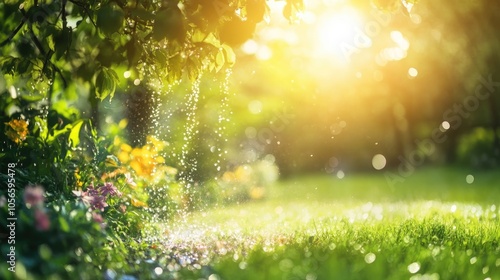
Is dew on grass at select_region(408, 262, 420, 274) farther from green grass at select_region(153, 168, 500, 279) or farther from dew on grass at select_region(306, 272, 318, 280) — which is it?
dew on grass at select_region(306, 272, 318, 280)

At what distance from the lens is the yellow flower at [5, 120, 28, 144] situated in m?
6.33

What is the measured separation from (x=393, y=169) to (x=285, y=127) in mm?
3622

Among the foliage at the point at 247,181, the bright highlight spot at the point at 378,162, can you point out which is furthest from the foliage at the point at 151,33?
the bright highlight spot at the point at 378,162

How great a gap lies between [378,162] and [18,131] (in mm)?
16305

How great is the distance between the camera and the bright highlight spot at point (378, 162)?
68.9 feet

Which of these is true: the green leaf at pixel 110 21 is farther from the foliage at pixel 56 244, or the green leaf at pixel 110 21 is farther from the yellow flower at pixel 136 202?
the yellow flower at pixel 136 202

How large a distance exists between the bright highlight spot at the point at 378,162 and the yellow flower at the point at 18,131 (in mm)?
15766

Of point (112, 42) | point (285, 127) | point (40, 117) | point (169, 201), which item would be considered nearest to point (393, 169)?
point (285, 127)

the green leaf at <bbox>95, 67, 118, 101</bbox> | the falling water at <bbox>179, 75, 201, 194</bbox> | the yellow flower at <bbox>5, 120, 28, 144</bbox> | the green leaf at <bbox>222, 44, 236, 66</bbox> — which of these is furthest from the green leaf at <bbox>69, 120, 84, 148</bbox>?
the falling water at <bbox>179, 75, 201, 194</bbox>

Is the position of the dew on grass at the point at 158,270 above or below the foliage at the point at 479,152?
below

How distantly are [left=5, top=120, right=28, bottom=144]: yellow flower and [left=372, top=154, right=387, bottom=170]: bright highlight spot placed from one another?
51.7ft

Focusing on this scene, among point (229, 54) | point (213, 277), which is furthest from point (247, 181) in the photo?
point (213, 277)

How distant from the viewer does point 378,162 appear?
2138cm

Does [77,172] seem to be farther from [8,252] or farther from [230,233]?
[8,252]
